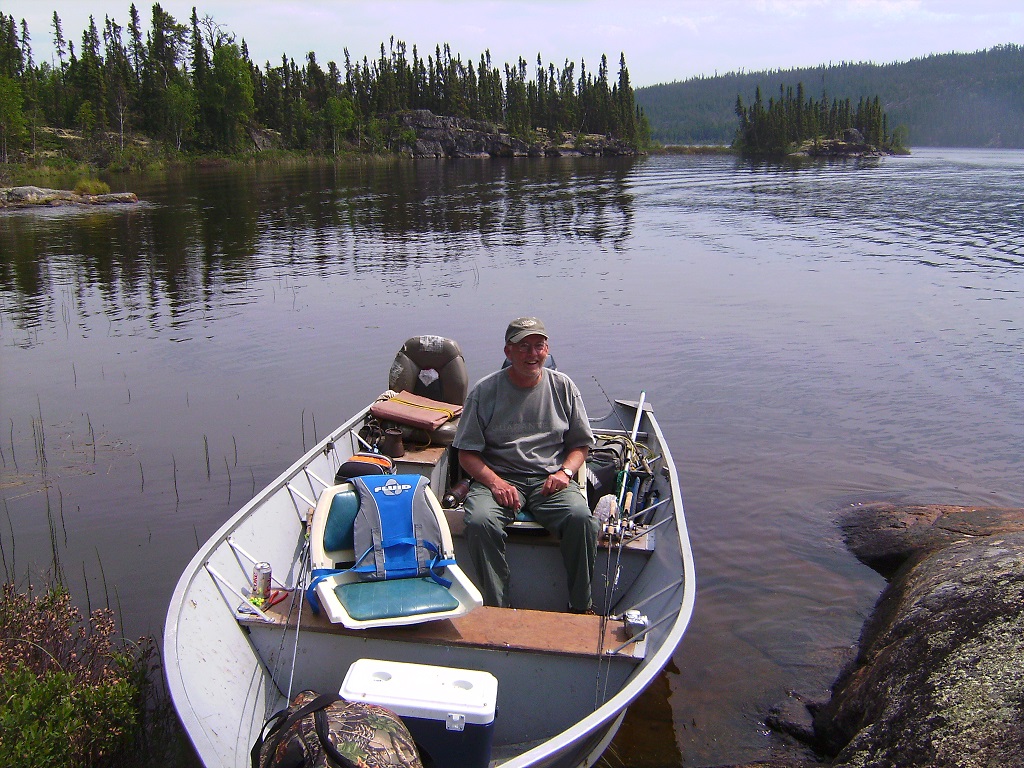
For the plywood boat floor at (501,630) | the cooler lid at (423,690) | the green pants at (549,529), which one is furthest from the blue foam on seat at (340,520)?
the cooler lid at (423,690)

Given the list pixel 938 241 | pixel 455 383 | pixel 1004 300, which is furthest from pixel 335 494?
pixel 938 241

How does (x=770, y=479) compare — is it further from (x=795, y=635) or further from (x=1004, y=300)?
(x=1004, y=300)

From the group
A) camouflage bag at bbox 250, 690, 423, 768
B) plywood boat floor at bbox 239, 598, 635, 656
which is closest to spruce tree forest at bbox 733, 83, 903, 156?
plywood boat floor at bbox 239, 598, 635, 656

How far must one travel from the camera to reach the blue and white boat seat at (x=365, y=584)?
4.32 meters

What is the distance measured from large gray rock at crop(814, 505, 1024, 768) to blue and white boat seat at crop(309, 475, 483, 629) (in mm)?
2180

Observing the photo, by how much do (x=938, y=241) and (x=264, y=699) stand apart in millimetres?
25321

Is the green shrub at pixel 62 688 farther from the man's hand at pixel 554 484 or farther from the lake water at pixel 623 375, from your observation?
the man's hand at pixel 554 484

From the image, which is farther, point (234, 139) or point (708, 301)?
point (234, 139)

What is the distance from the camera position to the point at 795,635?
6055 mm

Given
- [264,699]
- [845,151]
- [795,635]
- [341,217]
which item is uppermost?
[845,151]

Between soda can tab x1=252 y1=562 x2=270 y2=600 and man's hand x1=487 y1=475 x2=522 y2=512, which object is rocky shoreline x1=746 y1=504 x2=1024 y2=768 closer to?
man's hand x1=487 y1=475 x2=522 y2=512

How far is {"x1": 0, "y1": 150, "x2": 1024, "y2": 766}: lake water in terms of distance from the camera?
6.58 meters

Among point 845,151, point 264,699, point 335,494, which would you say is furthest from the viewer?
point 845,151

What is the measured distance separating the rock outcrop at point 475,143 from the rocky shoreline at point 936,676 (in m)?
103
